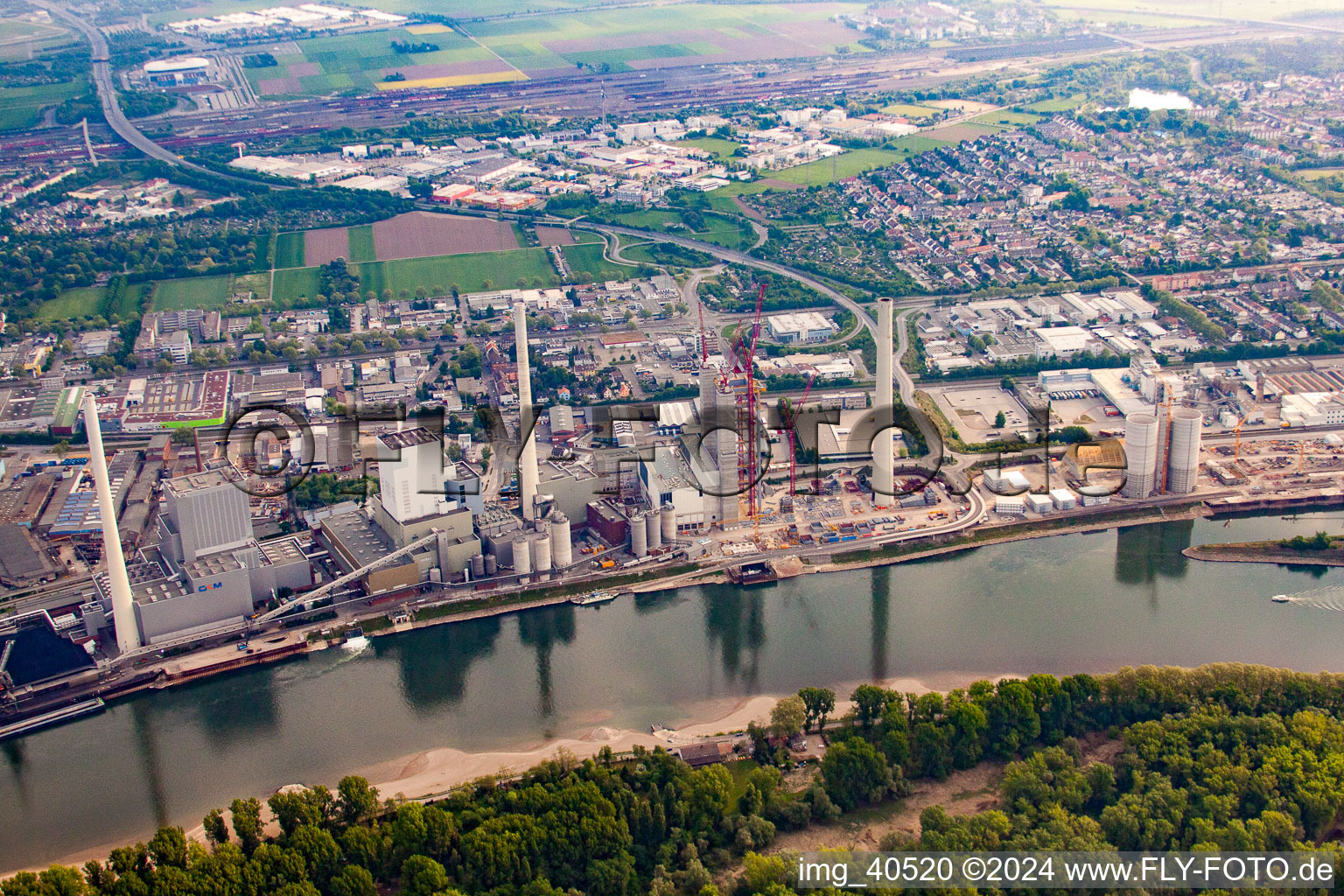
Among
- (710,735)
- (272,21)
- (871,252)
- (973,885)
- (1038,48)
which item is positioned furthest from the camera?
(272,21)

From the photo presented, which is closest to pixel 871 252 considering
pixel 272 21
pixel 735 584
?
pixel 735 584

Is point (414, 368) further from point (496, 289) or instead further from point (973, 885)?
point (973, 885)

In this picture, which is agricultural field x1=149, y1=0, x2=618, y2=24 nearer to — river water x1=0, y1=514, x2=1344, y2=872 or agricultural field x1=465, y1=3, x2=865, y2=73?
agricultural field x1=465, y1=3, x2=865, y2=73

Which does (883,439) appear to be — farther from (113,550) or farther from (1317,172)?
(1317,172)

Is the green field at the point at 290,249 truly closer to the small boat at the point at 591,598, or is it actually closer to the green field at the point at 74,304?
the green field at the point at 74,304

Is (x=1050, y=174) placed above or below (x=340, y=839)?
above

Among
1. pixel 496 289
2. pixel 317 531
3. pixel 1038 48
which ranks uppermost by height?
pixel 1038 48

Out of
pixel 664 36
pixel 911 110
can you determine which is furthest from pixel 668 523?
pixel 664 36
